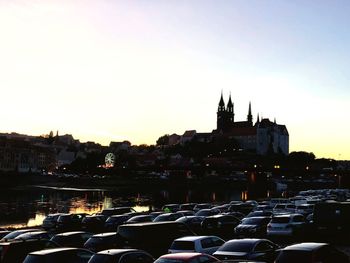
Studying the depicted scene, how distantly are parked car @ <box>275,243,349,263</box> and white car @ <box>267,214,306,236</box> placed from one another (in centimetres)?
1354

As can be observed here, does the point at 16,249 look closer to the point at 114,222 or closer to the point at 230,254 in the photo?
the point at 230,254

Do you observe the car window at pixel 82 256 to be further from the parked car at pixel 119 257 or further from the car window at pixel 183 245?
the car window at pixel 183 245

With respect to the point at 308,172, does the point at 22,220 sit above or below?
below

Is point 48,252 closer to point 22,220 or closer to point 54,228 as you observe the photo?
point 54,228

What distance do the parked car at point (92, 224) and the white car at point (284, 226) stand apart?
12396mm

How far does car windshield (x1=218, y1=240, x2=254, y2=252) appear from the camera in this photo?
59.5 feet

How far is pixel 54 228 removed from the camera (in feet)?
118

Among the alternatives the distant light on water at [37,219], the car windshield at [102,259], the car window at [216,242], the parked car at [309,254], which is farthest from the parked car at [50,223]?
the distant light on water at [37,219]

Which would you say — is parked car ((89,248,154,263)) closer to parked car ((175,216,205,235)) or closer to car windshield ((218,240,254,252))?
car windshield ((218,240,254,252))

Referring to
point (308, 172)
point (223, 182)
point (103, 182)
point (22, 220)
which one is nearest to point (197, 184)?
point (223, 182)

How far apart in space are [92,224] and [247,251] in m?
20.0

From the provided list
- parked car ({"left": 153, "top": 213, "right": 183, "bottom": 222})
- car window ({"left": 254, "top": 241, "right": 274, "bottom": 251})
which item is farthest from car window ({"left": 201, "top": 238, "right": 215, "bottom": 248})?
parked car ({"left": 153, "top": 213, "right": 183, "bottom": 222})

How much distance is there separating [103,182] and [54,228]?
5565 inches

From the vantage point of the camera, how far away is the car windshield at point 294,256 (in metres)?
14.6
